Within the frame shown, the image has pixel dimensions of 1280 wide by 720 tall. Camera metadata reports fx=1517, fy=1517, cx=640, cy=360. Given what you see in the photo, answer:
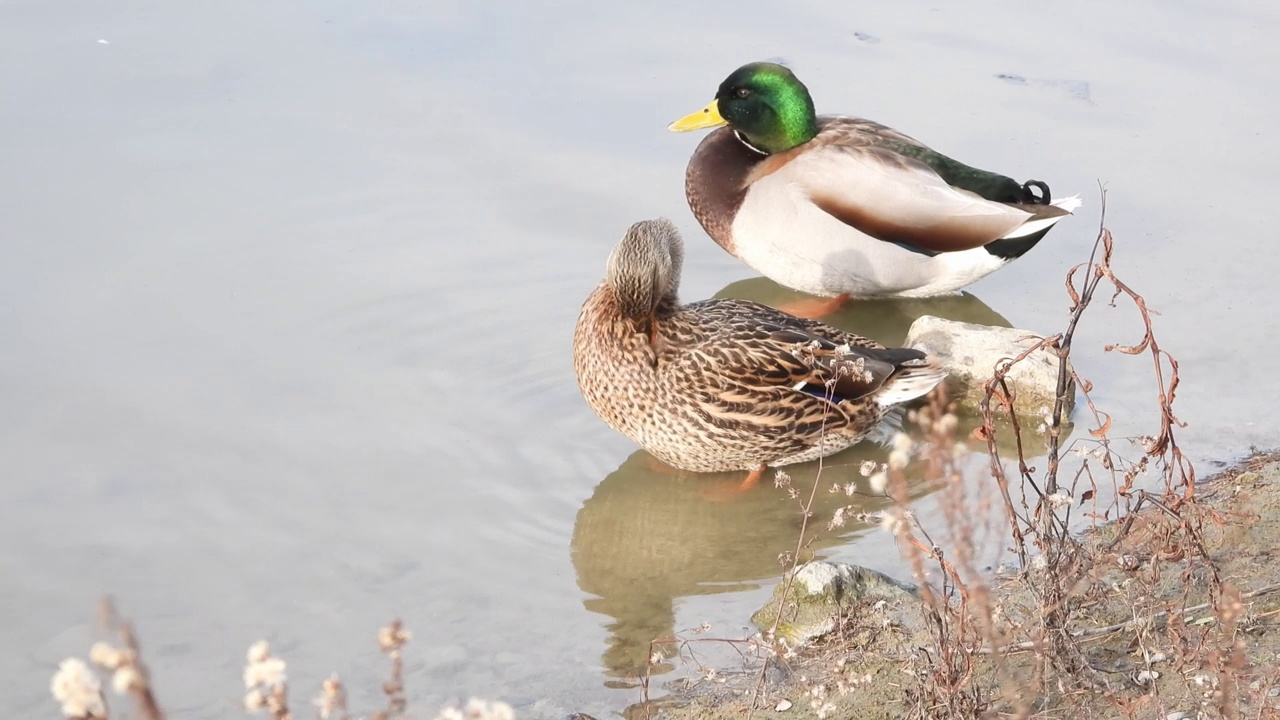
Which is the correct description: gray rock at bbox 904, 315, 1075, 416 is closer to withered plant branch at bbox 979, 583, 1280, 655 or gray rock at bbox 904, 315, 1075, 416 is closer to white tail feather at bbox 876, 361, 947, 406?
white tail feather at bbox 876, 361, 947, 406

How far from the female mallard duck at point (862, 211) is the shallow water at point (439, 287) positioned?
24cm

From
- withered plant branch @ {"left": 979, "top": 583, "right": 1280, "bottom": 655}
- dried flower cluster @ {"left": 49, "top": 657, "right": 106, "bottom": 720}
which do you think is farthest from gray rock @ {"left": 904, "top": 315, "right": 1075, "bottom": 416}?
dried flower cluster @ {"left": 49, "top": 657, "right": 106, "bottom": 720}

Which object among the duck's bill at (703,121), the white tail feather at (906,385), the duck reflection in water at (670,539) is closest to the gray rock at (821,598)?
the duck reflection in water at (670,539)

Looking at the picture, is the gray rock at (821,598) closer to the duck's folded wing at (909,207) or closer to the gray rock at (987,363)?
the gray rock at (987,363)

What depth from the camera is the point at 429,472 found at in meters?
4.90

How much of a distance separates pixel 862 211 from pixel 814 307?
480 millimetres

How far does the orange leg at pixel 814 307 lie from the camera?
21.2 feet

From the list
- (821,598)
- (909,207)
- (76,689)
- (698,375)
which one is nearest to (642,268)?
(698,375)

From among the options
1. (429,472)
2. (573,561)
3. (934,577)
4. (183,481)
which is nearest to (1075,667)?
(934,577)

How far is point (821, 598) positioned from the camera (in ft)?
13.0

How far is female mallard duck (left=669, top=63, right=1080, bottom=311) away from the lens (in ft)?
20.6

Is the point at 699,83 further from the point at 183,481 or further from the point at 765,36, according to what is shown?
the point at 183,481

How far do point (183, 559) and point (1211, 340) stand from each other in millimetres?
3906

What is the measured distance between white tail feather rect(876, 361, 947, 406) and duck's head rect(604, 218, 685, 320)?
85 cm
